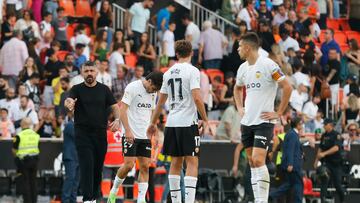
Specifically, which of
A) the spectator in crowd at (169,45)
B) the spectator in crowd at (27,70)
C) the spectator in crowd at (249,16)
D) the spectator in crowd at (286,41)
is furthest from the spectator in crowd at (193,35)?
the spectator in crowd at (27,70)

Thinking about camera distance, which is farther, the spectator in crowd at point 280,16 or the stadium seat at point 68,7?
the spectator in crowd at point 280,16

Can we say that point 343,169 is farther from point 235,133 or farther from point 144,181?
point 144,181

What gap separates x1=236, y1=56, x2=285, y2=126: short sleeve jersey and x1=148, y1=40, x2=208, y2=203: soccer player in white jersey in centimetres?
75

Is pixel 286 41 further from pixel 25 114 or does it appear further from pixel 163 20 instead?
pixel 25 114

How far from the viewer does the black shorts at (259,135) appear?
1964 cm

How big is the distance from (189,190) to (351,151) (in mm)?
12087

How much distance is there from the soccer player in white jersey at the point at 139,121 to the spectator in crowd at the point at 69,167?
519 cm

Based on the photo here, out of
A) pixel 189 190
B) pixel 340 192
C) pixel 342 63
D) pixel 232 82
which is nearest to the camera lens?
pixel 189 190

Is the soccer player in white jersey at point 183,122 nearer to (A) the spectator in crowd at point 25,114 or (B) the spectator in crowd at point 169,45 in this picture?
(A) the spectator in crowd at point 25,114

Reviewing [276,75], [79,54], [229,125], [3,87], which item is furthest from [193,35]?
[276,75]

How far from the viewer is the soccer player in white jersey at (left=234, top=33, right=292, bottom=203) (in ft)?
64.2

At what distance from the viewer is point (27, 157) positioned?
27.7 metres

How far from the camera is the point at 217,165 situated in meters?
30.5

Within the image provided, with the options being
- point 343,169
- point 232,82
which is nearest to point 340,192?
point 343,169
